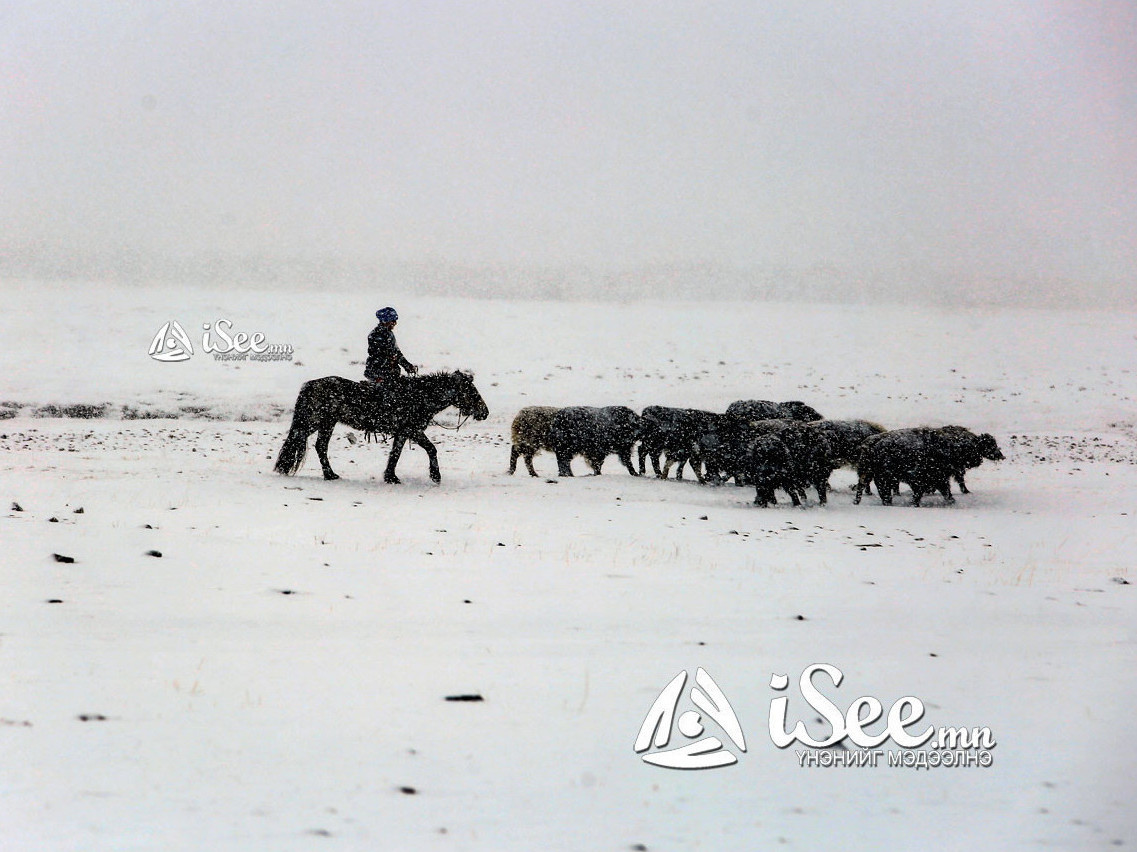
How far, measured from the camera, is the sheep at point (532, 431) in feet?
51.5

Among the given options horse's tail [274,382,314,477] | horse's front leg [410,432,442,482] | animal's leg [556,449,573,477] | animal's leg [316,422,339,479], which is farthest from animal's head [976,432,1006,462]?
horse's tail [274,382,314,477]

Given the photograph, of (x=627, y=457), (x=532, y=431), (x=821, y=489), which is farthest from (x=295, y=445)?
(x=821, y=489)

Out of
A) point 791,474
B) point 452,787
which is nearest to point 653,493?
point 791,474

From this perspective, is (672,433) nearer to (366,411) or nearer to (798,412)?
(798,412)

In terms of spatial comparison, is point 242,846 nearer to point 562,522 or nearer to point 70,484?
point 562,522

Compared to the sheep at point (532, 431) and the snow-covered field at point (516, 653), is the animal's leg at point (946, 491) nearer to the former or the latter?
the snow-covered field at point (516, 653)

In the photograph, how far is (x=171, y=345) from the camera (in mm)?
31281

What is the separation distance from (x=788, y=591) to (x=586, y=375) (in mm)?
24616

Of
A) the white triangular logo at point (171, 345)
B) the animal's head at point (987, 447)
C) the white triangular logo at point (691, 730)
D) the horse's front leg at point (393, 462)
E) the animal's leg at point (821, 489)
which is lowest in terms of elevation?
the white triangular logo at point (691, 730)

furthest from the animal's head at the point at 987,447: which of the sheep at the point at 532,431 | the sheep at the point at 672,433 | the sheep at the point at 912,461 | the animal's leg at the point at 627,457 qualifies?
the sheep at the point at 532,431

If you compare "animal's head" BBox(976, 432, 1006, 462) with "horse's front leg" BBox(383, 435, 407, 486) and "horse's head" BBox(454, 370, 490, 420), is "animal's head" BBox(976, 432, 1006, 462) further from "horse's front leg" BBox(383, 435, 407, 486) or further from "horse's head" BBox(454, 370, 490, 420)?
"horse's front leg" BBox(383, 435, 407, 486)

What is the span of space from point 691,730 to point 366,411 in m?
9.29

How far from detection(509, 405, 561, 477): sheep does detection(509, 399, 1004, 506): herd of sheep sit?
0.06 ft

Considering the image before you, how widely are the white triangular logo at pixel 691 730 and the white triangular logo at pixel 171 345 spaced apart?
28.2 m
